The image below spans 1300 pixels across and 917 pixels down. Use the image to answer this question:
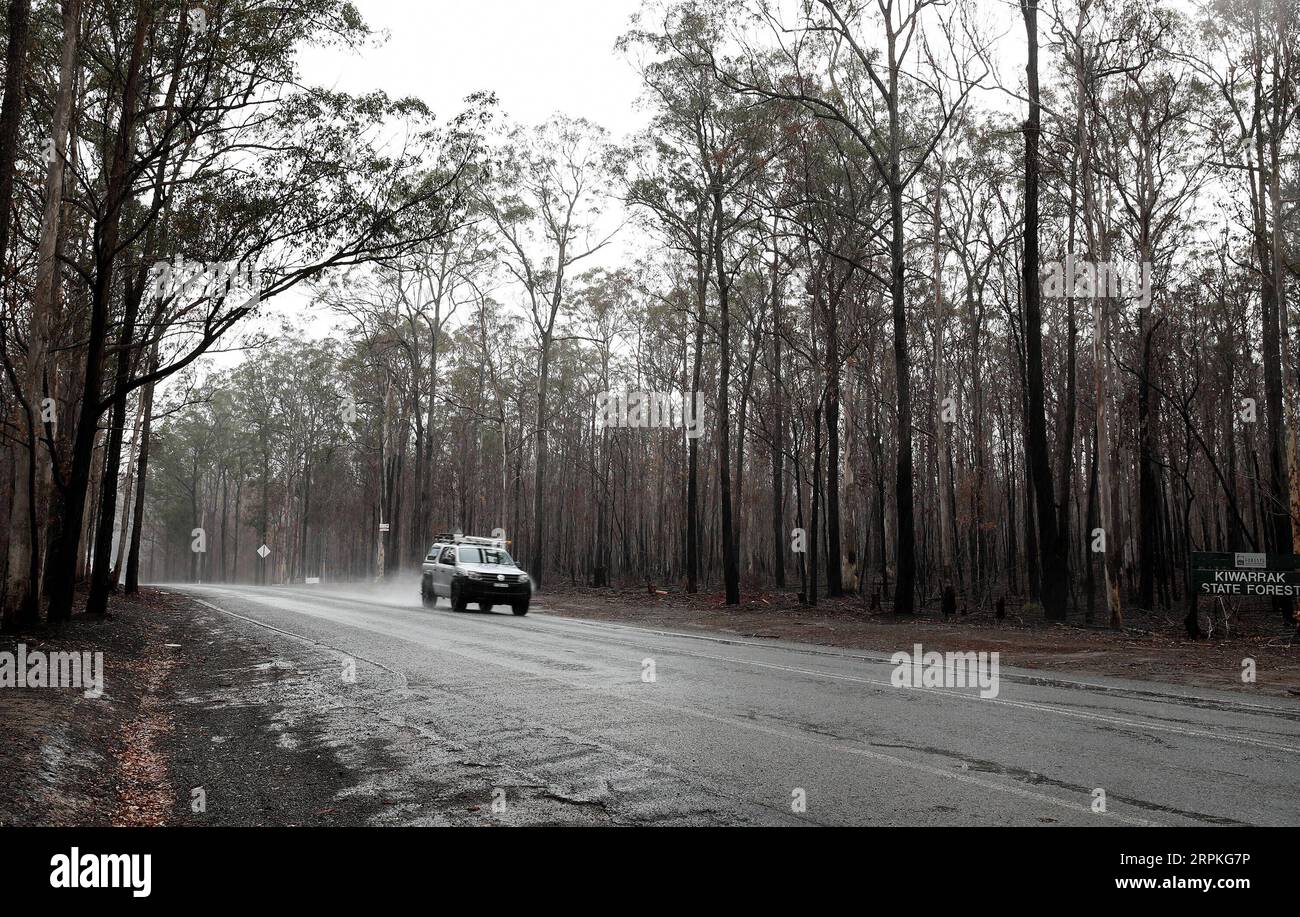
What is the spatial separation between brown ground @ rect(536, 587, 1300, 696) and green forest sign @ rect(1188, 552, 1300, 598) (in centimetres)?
101

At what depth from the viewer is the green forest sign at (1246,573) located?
13.8 meters

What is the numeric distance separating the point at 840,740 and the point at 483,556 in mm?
19316

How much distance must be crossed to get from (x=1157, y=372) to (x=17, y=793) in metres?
27.1

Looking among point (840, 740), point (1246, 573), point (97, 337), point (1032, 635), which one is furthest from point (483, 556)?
point (840, 740)

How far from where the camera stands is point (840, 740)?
6824mm

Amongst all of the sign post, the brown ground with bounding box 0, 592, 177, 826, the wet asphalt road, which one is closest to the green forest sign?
the sign post

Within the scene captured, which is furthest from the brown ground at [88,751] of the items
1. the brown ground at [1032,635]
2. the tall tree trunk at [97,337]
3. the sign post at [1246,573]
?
the sign post at [1246,573]

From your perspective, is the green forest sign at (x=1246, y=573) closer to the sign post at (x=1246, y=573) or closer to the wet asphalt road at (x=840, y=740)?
the sign post at (x=1246, y=573)

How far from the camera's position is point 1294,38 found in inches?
741

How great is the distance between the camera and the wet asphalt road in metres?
5.02

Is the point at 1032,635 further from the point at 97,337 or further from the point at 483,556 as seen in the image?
the point at 97,337

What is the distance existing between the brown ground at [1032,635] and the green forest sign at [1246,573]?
1014 mm

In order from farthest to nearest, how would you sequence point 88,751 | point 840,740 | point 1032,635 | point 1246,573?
point 1032,635 → point 1246,573 → point 840,740 → point 88,751
